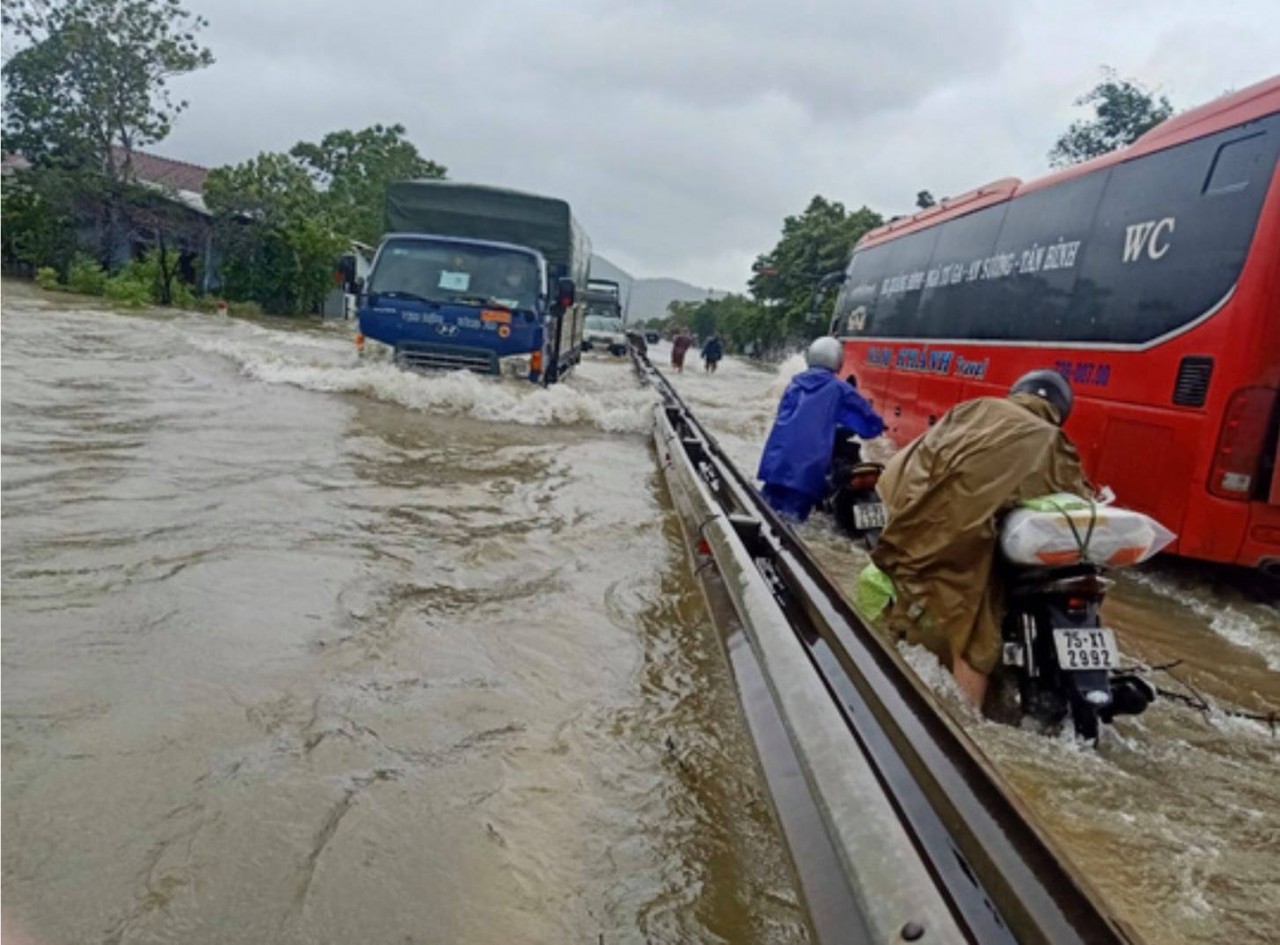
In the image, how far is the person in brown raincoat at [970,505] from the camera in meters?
3.44

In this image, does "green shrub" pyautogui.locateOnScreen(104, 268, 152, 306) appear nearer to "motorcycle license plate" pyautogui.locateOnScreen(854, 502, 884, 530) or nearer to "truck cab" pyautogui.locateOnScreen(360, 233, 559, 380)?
"truck cab" pyautogui.locateOnScreen(360, 233, 559, 380)

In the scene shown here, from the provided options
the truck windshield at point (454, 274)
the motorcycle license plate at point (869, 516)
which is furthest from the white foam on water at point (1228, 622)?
the truck windshield at point (454, 274)

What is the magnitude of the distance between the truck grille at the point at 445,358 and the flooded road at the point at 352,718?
472cm

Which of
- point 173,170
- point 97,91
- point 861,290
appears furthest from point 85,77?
point 861,290

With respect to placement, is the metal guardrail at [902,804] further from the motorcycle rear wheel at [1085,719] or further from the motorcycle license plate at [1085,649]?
the motorcycle rear wheel at [1085,719]

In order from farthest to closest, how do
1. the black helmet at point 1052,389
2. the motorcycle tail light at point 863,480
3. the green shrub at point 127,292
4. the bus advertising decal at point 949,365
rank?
the green shrub at point 127,292, the bus advertising decal at point 949,365, the motorcycle tail light at point 863,480, the black helmet at point 1052,389

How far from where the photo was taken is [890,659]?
107 inches

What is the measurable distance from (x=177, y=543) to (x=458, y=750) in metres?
2.35

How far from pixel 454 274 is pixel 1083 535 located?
367 inches

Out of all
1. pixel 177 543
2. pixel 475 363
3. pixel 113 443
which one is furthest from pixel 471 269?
pixel 177 543

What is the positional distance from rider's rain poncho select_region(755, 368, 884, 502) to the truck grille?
544cm

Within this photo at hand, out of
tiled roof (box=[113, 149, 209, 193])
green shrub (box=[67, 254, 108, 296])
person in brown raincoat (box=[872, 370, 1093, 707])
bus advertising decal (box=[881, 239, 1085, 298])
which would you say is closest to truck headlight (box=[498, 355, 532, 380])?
bus advertising decal (box=[881, 239, 1085, 298])

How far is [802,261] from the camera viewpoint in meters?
39.3

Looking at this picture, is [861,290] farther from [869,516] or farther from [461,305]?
[869,516]
